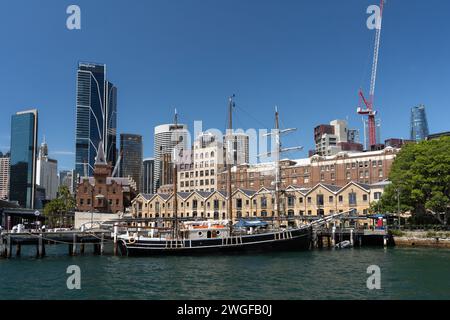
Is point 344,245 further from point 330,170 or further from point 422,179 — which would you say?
point 330,170

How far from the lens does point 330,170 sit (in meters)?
150

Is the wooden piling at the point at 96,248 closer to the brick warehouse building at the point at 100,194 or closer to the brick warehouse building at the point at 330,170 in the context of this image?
the brick warehouse building at the point at 330,170

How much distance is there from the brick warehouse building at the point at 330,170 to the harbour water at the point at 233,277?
74.0 metres

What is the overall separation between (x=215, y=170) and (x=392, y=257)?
136863 millimetres

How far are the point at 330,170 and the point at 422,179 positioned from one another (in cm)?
7119

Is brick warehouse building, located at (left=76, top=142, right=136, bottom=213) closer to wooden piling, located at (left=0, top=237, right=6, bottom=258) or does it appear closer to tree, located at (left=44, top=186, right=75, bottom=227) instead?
tree, located at (left=44, top=186, right=75, bottom=227)

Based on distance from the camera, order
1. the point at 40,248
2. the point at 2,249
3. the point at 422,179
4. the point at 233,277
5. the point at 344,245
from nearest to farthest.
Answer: the point at 233,277
the point at 2,249
the point at 40,248
the point at 422,179
the point at 344,245

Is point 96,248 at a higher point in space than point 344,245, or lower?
higher

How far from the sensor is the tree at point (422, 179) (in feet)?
255

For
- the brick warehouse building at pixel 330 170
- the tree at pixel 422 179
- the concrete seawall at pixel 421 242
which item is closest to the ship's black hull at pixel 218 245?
the concrete seawall at pixel 421 242

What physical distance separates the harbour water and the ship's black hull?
3.18m

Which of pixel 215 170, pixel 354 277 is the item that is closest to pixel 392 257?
pixel 354 277

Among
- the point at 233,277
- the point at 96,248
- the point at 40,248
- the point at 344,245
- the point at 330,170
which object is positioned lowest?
the point at 233,277

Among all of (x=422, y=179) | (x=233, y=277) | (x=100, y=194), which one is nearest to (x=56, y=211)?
(x=100, y=194)
